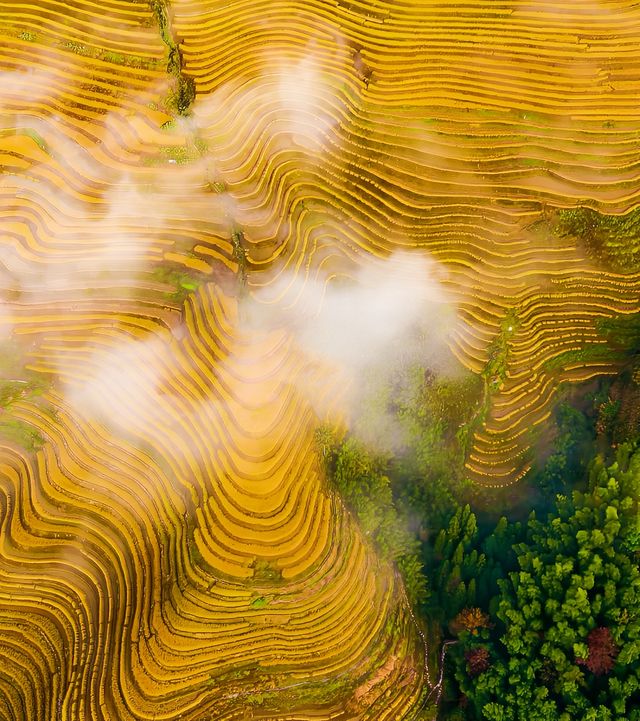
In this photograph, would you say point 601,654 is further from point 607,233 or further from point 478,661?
point 607,233

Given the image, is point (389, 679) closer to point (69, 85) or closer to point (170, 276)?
point (170, 276)

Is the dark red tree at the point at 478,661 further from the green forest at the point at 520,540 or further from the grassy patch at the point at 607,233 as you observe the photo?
the grassy patch at the point at 607,233

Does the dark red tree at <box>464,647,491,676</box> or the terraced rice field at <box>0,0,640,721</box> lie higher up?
the terraced rice field at <box>0,0,640,721</box>

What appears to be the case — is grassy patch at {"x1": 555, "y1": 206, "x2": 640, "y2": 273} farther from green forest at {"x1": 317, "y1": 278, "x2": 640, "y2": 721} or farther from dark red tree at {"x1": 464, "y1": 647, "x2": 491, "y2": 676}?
dark red tree at {"x1": 464, "y1": 647, "x2": 491, "y2": 676}

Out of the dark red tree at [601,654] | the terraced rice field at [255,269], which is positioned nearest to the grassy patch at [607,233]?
the terraced rice field at [255,269]

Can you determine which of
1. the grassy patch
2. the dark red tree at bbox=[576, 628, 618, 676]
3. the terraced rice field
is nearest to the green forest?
the dark red tree at bbox=[576, 628, 618, 676]

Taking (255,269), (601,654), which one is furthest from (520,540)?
(255,269)
